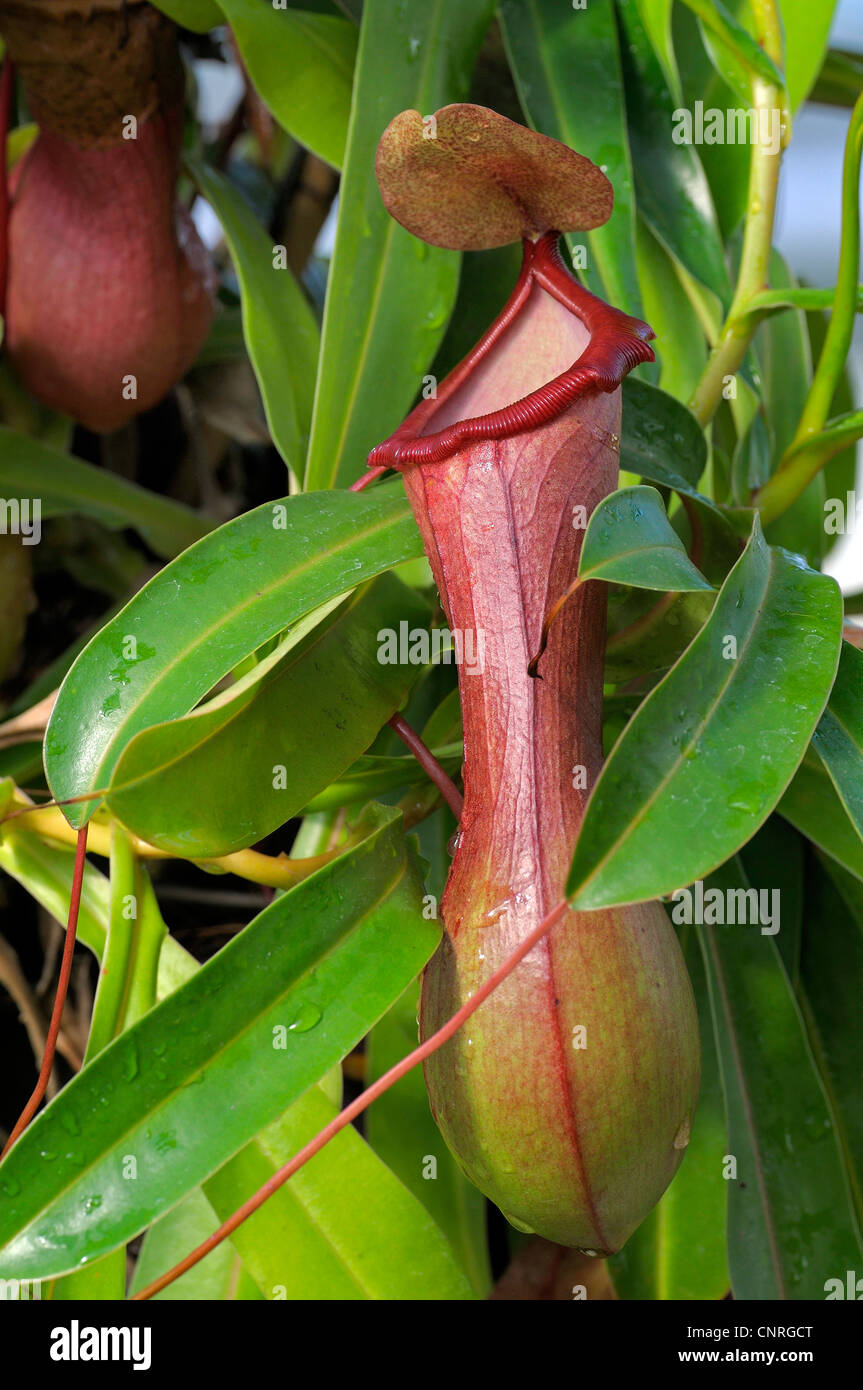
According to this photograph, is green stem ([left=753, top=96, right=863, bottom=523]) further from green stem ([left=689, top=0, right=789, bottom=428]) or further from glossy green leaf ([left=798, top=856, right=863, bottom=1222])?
glossy green leaf ([left=798, top=856, right=863, bottom=1222])

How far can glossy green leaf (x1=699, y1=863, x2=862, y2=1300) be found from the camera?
2.15 ft

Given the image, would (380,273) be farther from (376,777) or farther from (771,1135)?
(771,1135)

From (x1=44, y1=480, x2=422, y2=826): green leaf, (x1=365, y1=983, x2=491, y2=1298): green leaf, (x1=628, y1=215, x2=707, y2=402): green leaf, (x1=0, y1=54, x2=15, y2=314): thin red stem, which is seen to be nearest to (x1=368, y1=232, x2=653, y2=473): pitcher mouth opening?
(x1=44, y1=480, x2=422, y2=826): green leaf

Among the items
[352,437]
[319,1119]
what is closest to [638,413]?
[352,437]

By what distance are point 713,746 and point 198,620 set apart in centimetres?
26

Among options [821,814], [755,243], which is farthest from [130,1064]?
[755,243]

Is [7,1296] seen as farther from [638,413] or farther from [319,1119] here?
[638,413]

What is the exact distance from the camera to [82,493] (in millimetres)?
897

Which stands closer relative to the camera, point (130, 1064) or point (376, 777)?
point (130, 1064)

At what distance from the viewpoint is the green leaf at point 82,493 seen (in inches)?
34.1

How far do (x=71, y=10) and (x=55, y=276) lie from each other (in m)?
0.19

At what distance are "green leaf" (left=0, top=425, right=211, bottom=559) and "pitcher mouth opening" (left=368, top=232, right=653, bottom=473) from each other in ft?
1.49

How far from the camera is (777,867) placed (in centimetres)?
80

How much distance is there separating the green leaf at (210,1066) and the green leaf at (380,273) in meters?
0.30
